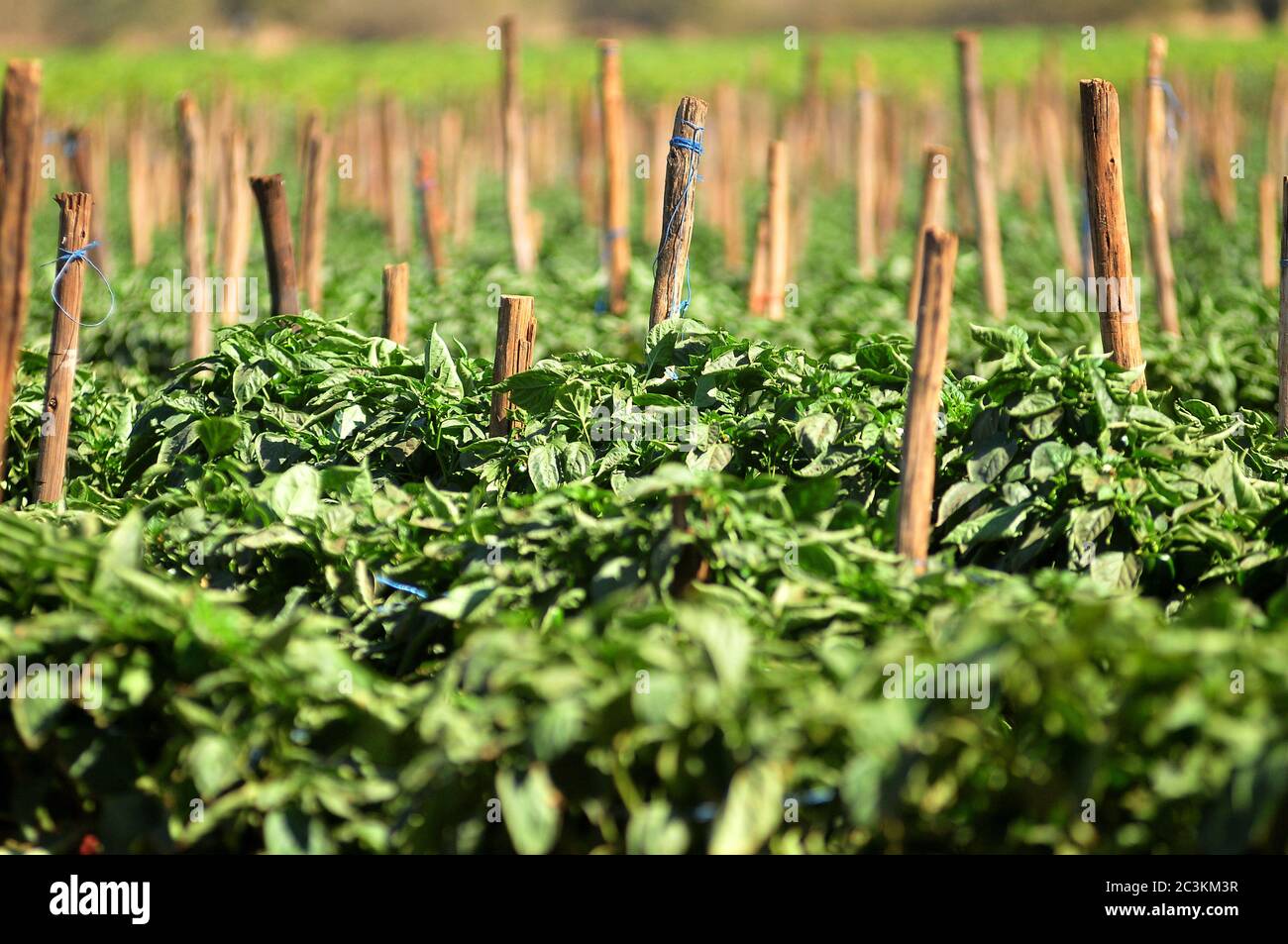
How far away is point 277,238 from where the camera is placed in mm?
5051

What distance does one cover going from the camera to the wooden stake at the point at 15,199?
10.3ft

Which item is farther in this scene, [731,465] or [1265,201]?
[1265,201]

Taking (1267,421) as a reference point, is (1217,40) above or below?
above

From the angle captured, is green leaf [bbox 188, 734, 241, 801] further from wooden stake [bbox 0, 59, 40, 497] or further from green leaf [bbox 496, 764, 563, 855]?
wooden stake [bbox 0, 59, 40, 497]

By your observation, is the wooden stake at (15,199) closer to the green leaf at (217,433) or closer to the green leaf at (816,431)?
the green leaf at (217,433)

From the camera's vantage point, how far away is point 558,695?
7.89 ft

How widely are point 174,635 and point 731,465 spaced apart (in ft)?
5.46

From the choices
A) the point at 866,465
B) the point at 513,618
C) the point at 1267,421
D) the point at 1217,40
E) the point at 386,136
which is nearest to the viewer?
the point at 513,618

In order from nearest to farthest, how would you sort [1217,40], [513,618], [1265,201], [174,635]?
[174,635], [513,618], [1265,201], [1217,40]

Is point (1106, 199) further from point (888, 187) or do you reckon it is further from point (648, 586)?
point (888, 187)

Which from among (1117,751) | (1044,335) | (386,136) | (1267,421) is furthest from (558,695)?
(386,136)

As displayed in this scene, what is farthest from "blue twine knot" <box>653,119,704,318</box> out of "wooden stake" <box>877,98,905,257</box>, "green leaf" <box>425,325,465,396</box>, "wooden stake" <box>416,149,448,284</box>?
"wooden stake" <box>877,98,905,257</box>

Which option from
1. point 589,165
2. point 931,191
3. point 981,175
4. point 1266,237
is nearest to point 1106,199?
point 931,191

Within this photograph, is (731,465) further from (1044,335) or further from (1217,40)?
(1217,40)
